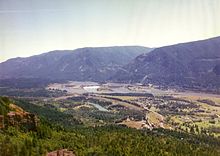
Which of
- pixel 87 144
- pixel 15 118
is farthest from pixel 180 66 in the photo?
pixel 15 118

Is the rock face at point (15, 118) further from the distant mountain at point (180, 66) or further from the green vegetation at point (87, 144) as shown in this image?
the distant mountain at point (180, 66)

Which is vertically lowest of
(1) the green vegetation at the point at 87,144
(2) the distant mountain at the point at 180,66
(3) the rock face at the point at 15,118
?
(1) the green vegetation at the point at 87,144

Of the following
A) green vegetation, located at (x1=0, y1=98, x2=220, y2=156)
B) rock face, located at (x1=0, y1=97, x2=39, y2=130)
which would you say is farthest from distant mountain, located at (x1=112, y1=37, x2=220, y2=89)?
rock face, located at (x1=0, y1=97, x2=39, y2=130)

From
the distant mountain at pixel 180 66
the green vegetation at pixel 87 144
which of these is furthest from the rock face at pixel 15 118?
the distant mountain at pixel 180 66

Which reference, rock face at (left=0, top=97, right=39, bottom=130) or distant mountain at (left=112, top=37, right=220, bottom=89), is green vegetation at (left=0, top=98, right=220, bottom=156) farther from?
distant mountain at (left=112, top=37, right=220, bottom=89)

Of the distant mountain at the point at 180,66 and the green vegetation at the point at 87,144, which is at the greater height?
the distant mountain at the point at 180,66

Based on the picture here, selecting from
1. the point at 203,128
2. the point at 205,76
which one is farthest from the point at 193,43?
the point at 203,128

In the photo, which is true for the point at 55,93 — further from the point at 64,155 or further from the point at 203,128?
the point at 64,155

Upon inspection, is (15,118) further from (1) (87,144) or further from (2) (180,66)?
(2) (180,66)
